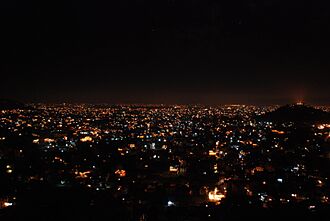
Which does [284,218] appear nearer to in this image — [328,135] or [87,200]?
[87,200]

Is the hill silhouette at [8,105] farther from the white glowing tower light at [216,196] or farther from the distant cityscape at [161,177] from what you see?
the white glowing tower light at [216,196]

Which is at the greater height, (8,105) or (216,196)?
(216,196)

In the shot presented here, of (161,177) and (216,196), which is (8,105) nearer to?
(161,177)

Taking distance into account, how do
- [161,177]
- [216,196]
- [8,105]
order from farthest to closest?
[8,105]
[161,177]
[216,196]

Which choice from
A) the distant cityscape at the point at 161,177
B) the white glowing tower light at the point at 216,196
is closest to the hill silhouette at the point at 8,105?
the distant cityscape at the point at 161,177

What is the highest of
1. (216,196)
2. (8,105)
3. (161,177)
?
(216,196)

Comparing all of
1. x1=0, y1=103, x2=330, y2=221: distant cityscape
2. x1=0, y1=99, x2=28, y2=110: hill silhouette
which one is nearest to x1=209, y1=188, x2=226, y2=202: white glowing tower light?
x1=0, y1=103, x2=330, y2=221: distant cityscape

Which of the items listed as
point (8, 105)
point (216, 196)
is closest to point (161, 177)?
point (216, 196)

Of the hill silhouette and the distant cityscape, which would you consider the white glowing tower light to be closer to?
the distant cityscape
